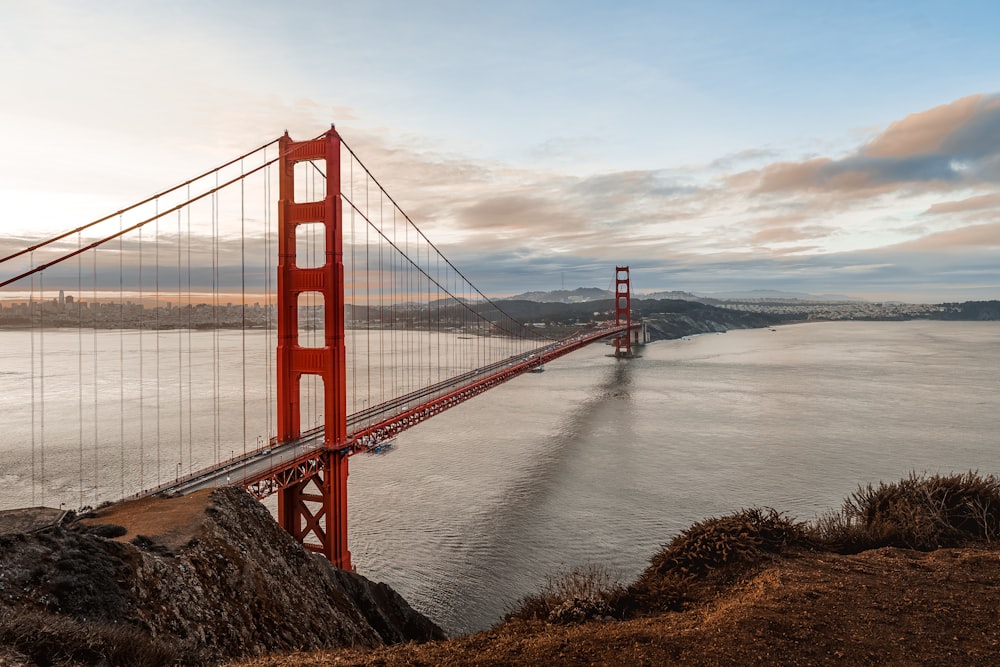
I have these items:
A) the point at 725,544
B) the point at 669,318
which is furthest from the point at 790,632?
the point at 669,318

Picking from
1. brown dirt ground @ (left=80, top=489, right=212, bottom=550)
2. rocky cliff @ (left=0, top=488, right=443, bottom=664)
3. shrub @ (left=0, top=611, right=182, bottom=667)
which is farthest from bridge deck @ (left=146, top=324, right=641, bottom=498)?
shrub @ (left=0, top=611, right=182, bottom=667)

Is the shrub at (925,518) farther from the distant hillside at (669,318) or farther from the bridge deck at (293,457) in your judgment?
the distant hillside at (669,318)

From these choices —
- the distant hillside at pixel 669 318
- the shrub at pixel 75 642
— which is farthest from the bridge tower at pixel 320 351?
the distant hillside at pixel 669 318

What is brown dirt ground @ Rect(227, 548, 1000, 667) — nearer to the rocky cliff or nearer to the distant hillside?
the rocky cliff

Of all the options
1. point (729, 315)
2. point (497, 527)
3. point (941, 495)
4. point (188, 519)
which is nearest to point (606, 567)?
point (497, 527)

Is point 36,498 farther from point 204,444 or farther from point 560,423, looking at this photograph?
point 560,423
